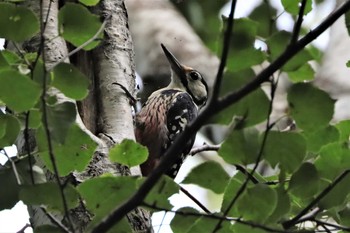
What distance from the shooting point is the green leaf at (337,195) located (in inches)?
55.7

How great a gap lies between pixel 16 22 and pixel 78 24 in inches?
4.4

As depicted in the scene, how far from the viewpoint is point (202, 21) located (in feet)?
4.51

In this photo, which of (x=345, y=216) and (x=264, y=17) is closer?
(x=264, y=17)

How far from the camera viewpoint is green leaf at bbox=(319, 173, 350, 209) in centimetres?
141

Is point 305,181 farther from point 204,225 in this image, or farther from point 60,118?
point 60,118

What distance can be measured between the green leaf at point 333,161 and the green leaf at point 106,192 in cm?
36

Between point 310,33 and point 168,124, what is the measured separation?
2.43 metres

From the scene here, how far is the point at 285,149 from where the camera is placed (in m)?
1.33

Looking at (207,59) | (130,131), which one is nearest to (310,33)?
(130,131)

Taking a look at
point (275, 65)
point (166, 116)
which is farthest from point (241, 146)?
point (166, 116)

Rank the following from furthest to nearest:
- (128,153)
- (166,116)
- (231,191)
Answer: (166,116)
(128,153)
(231,191)

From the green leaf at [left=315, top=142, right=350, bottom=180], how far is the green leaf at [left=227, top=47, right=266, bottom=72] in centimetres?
29

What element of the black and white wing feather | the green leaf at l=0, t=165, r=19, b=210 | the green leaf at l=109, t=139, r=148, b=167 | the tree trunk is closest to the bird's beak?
the black and white wing feather

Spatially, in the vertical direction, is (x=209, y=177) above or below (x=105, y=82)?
above
